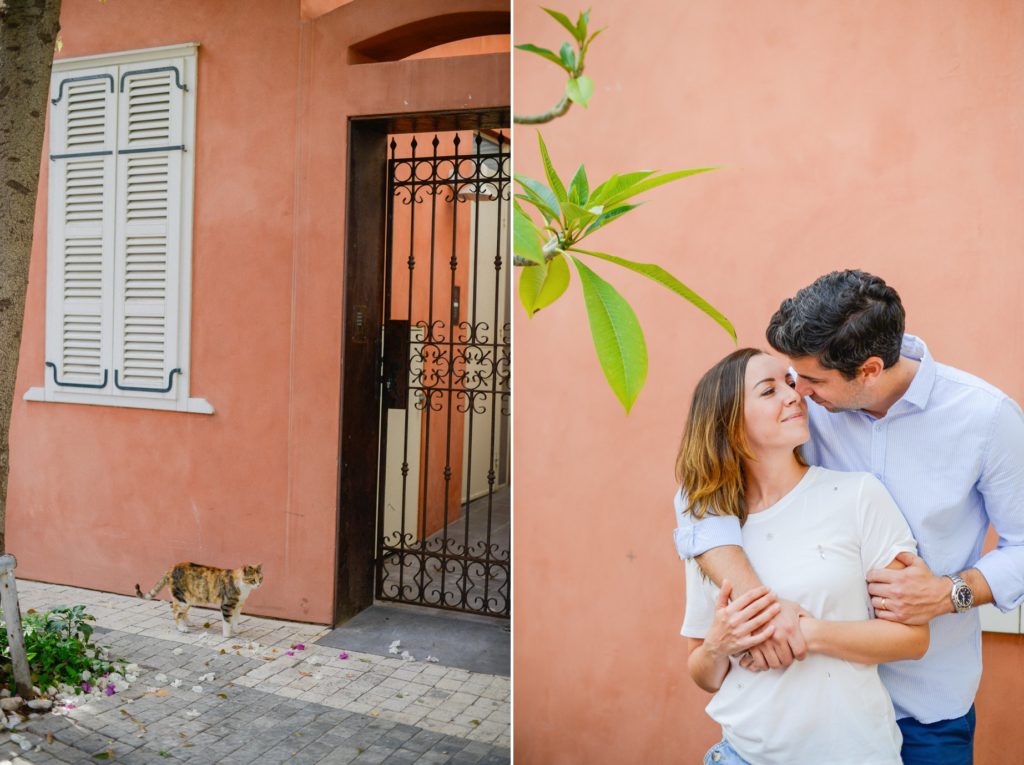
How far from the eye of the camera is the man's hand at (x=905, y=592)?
1152mm

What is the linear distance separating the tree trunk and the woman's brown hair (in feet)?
4.04

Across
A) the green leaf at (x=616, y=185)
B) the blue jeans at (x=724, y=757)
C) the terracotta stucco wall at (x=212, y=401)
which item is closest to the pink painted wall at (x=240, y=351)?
the terracotta stucco wall at (x=212, y=401)

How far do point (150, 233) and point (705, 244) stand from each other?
3.95ft

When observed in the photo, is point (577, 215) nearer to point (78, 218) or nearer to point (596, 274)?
point (596, 274)

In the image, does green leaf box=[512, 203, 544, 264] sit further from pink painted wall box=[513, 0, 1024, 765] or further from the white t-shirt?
pink painted wall box=[513, 0, 1024, 765]

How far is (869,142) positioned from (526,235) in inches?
58.5

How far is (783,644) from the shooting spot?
1.14m

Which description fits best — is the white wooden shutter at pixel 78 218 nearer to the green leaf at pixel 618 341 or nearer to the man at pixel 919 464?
the man at pixel 919 464

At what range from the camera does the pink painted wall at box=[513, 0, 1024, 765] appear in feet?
5.59

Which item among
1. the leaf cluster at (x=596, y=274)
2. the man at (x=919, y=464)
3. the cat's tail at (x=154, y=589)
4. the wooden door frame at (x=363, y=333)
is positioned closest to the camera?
the leaf cluster at (x=596, y=274)

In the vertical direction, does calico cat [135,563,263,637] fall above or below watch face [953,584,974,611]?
below

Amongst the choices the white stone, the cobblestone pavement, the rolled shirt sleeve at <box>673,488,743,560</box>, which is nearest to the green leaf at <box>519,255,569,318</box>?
the rolled shirt sleeve at <box>673,488,743,560</box>

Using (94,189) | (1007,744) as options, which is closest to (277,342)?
(94,189)

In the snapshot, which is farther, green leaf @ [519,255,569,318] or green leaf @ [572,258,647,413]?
green leaf @ [519,255,569,318]
